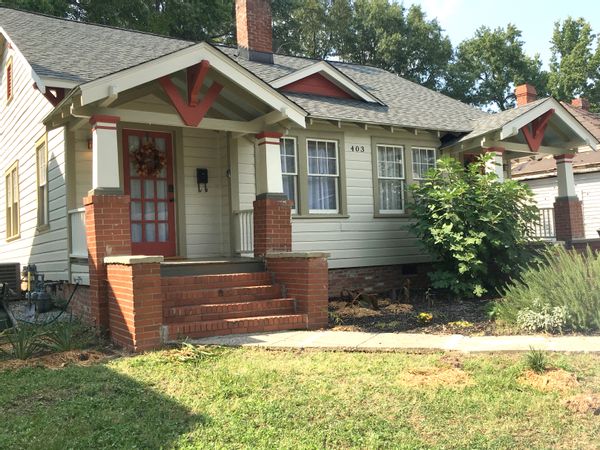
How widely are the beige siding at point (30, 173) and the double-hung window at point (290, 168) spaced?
386 cm

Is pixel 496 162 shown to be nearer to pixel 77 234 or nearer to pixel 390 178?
pixel 390 178

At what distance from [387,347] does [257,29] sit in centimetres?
913

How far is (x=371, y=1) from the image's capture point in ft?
120

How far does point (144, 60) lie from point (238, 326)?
4.82 m

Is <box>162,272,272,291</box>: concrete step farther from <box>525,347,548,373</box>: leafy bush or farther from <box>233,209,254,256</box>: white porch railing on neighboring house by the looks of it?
<box>525,347,548,373</box>: leafy bush

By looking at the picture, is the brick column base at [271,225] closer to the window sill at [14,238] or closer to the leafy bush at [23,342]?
the leafy bush at [23,342]

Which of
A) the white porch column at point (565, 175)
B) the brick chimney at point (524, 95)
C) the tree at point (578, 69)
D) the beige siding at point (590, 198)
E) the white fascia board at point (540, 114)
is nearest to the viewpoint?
the white fascia board at point (540, 114)

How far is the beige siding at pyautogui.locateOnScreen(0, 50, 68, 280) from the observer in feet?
31.0

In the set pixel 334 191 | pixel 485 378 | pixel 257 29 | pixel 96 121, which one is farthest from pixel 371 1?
pixel 485 378

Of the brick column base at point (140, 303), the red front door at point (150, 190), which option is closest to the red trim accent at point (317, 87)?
the red front door at point (150, 190)

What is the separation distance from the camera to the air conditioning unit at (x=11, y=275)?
11812mm

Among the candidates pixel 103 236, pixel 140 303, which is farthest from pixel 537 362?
pixel 103 236

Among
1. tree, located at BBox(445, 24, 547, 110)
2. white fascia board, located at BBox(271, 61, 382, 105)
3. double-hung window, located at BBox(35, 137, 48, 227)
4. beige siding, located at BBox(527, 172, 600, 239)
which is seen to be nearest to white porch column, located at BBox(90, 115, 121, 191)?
double-hung window, located at BBox(35, 137, 48, 227)

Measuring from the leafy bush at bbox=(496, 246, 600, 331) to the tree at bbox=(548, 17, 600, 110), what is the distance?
1315 inches
